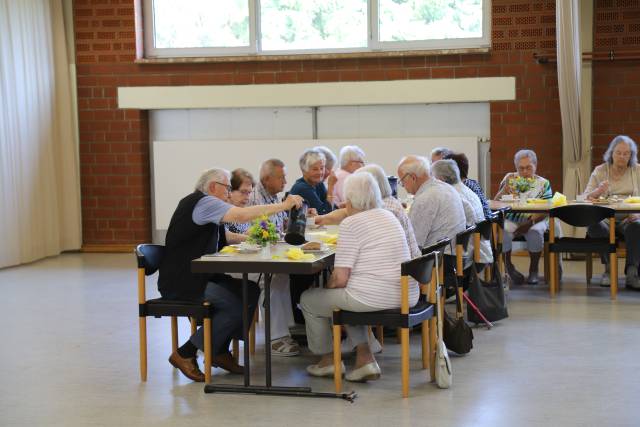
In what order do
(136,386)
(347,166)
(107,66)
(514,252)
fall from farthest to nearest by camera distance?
(107,66) → (514,252) → (347,166) → (136,386)

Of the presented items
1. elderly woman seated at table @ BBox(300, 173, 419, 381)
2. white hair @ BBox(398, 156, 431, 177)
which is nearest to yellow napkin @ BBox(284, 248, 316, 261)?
elderly woman seated at table @ BBox(300, 173, 419, 381)

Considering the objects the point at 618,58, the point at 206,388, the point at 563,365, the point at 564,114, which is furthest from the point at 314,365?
the point at 618,58

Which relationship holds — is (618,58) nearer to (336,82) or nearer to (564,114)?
(564,114)

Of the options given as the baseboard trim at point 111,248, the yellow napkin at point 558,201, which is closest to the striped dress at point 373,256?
the yellow napkin at point 558,201

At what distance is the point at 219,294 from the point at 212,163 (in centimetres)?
542

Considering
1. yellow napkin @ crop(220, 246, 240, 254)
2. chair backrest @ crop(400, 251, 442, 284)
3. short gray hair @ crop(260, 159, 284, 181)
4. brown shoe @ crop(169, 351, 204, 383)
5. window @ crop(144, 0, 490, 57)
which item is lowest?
brown shoe @ crop(169, 351, 204, 383)

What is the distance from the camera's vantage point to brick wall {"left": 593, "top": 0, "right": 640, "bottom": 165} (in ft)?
29.9

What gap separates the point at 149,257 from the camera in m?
4.90

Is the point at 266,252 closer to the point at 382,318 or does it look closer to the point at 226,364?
the point at 382,318

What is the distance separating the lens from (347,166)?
25.2ft

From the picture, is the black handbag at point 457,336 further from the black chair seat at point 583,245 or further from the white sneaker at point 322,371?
the black chair seat at point 583,245

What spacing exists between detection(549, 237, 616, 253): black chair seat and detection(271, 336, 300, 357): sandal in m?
2.84

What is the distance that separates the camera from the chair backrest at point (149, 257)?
15.8 feet

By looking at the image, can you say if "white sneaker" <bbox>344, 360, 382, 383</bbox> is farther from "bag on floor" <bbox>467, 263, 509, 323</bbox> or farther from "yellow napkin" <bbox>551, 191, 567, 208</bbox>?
"yellow napkin" <bbox>551, 191, 567, 208</bbox>
